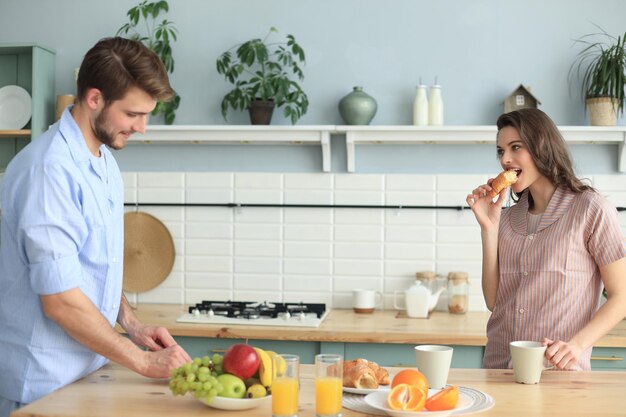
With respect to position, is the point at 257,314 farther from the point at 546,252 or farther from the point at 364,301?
the point at 546,252

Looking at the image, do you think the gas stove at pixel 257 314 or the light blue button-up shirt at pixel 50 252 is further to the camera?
the gas stove at pixel 257 314

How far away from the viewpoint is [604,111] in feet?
12.7

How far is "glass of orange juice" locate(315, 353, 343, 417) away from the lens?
1739 mm

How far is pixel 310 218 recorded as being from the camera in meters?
4.20

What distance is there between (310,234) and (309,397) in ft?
7.43

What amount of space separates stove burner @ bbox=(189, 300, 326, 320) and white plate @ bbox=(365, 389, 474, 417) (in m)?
1.80

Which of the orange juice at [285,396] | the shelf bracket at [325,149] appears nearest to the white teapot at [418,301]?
the shelf bracket at [325,149]

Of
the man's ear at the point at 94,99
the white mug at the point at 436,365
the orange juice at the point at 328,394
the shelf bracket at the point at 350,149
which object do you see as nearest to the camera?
the orange juice at the point at 328,394

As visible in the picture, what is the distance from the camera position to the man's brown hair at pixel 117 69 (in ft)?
6.80

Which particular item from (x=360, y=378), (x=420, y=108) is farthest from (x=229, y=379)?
(x=420, y=108)

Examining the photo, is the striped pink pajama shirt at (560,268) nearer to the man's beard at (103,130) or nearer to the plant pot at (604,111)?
the man's beard at (103,130)

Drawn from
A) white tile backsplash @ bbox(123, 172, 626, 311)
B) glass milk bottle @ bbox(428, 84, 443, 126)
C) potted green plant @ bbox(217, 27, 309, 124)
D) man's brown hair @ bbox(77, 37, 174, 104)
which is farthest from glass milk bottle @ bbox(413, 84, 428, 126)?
man's brown hair @ bbox(77, 37, 174, 104)

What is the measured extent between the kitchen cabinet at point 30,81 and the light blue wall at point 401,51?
48 cm

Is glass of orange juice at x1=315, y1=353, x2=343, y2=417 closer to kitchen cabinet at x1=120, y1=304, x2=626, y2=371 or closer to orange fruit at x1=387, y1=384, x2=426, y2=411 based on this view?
orange fruit at x1=387, y1=384, x2=426, y2=411
